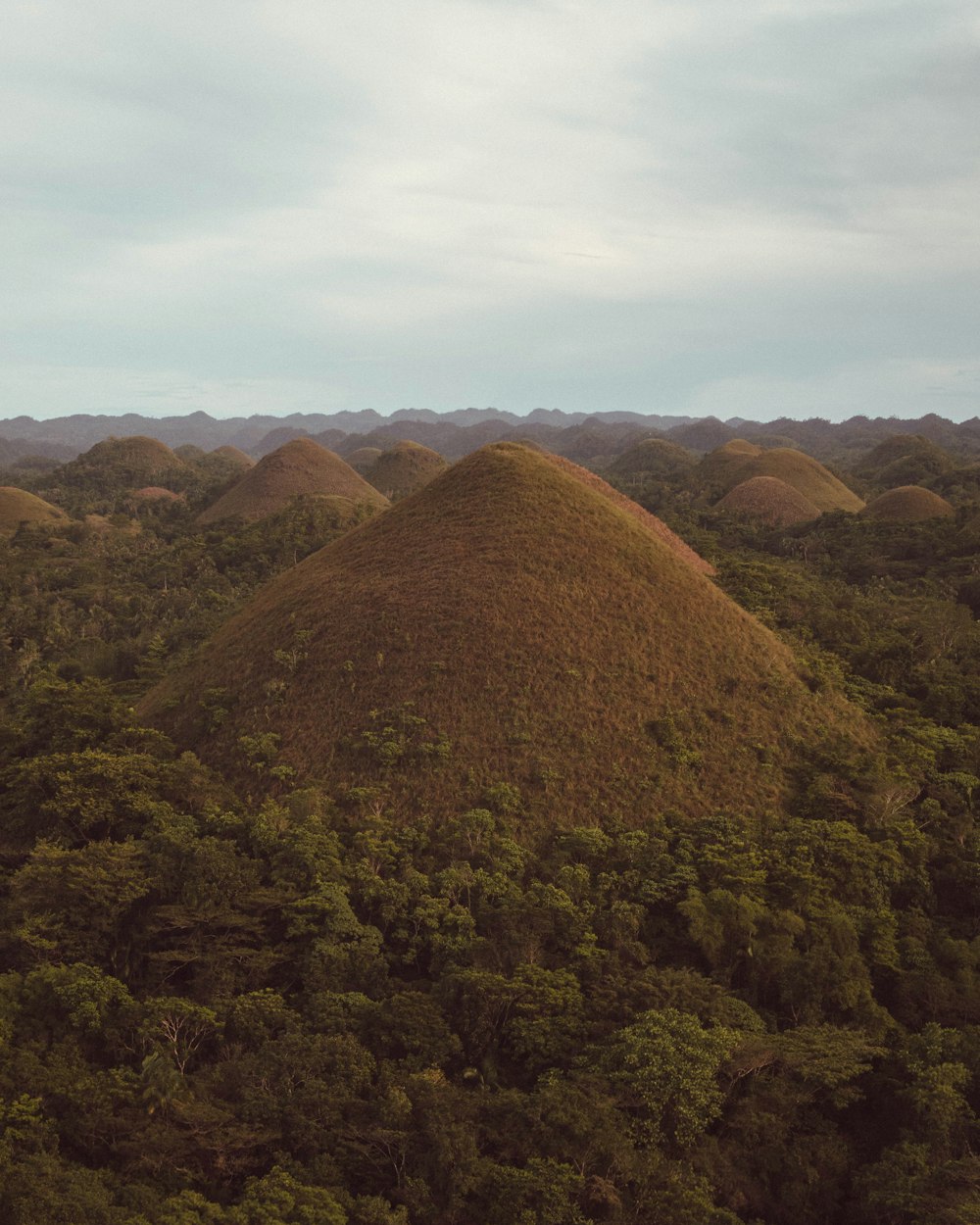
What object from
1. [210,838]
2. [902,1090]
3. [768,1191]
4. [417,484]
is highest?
[417,484]

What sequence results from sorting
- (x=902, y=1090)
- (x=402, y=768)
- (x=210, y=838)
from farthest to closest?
(x=402, y=768)
(x=210, y=838)
(x=902, y=1090)

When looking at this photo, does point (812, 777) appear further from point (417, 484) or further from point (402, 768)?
point (417, 484)

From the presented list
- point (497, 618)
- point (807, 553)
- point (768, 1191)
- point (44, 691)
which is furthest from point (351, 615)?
point (807, 553)

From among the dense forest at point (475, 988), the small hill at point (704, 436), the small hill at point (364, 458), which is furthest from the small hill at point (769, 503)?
the small hill at point (704, 436)

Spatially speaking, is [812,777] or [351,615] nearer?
[812,777]

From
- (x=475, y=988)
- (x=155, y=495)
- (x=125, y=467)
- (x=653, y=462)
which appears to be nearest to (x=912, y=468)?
(x=653, y=462)

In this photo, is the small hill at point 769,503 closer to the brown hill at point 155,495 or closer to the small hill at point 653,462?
the small hill at point 653,462
